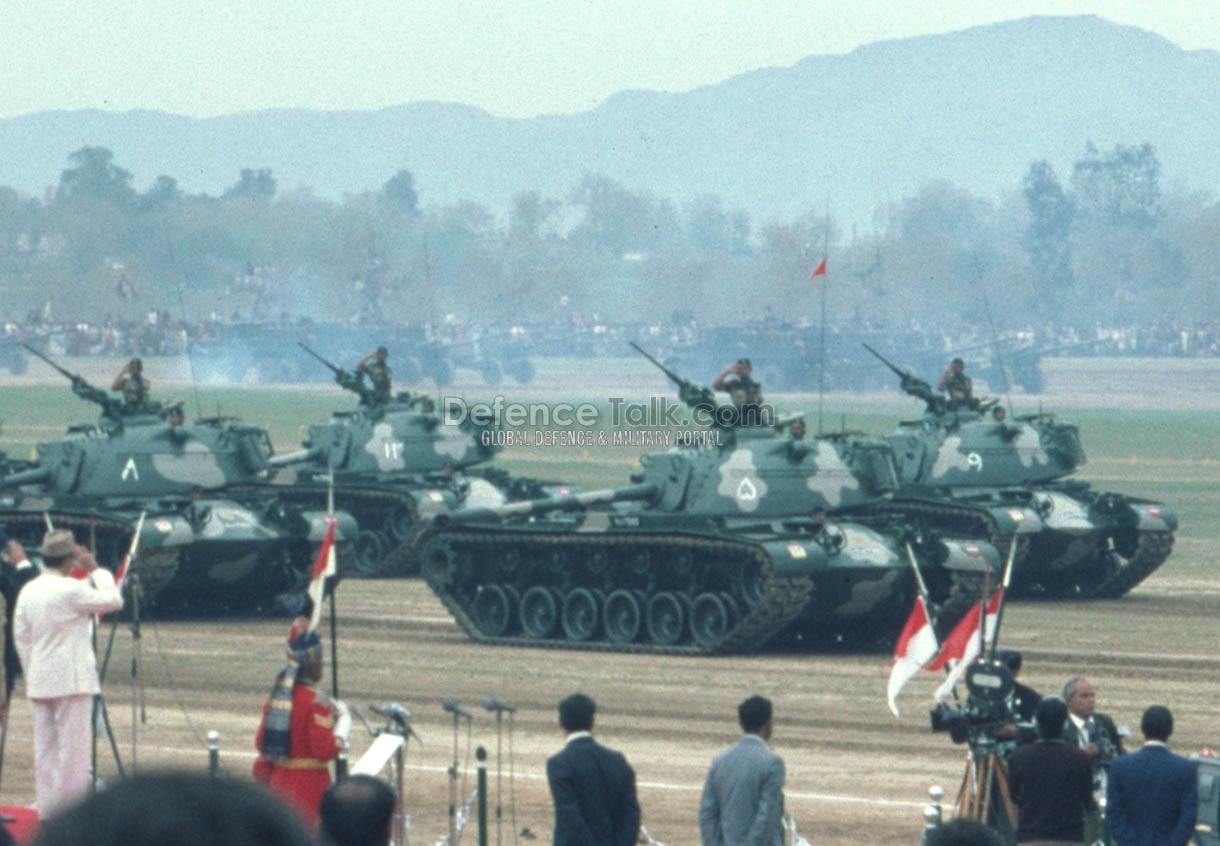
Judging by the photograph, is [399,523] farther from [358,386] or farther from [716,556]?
[716,556]

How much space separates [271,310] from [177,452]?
4016 inches

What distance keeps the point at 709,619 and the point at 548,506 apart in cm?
236

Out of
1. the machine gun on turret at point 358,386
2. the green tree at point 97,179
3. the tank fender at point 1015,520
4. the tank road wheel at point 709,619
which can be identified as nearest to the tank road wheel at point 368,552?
the machine gun on turret at point 358,386

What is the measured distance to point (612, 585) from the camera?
23812mm

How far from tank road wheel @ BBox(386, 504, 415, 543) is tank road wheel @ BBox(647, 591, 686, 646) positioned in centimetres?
869

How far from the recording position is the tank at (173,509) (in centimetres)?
2595

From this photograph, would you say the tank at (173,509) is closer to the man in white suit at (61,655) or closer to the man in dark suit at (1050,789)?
the man in white suit at (61,655)

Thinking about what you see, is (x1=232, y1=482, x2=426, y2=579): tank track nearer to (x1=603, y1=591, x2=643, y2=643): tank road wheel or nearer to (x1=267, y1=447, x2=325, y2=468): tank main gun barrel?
(x1=267, y1=447, x2=325, y2=468): tank main gun barrel

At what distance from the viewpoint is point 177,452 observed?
27.7 m

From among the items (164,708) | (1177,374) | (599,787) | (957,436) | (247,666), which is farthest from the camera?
(1177,374)

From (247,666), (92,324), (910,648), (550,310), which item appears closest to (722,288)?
(550,310)

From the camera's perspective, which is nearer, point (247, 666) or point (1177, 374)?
point (247, 666)

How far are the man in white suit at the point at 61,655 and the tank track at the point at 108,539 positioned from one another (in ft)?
42.6

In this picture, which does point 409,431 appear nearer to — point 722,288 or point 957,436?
point 957,436
